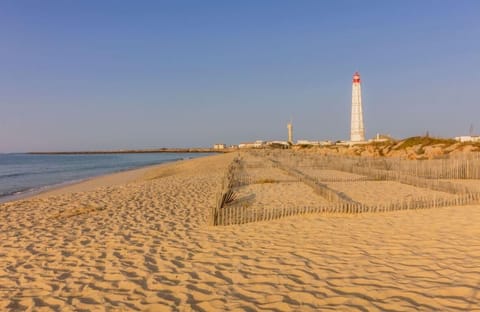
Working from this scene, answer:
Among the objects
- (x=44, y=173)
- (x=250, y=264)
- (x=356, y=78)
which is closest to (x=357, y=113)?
(x=356, y=78)

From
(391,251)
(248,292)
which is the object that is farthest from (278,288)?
(391,251)

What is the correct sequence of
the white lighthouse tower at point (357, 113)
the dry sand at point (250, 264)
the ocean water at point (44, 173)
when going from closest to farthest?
the dry sand at point (250, 264) → the ocean water at point (44, 173) → the white lighthouse tower at point (357, 113)

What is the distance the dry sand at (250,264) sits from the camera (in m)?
3.61

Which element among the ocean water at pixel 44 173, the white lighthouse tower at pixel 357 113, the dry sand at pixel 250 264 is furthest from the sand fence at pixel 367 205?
the white lighthouse tower at pixel 357 113

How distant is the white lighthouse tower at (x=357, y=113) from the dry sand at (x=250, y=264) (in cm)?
4626

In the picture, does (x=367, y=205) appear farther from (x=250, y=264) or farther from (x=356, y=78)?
(x=356, y=78)

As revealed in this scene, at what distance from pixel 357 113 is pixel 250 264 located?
50.6 meters

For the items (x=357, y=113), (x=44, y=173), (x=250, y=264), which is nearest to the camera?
(x=250, y=264)

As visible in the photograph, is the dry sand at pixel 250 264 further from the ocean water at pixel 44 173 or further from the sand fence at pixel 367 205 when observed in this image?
the ocean water at pixel 44 173

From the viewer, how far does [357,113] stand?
51156 millimetres

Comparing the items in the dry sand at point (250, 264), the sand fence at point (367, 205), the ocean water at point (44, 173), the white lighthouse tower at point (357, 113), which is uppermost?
the white lighthouse tower at point (357, 113)

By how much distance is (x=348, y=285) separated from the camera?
3.83 m

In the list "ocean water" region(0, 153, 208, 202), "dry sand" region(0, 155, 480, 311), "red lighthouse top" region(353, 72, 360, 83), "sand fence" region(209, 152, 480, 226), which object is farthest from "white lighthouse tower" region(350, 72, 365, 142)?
"dry sand" region(0, 155, 480, 311)

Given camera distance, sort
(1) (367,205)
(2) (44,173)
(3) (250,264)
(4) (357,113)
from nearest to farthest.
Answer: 1. (3) (250,264)
2. (1) (367,205)
3. (2) (44,173)
4. (4) (357,113)
